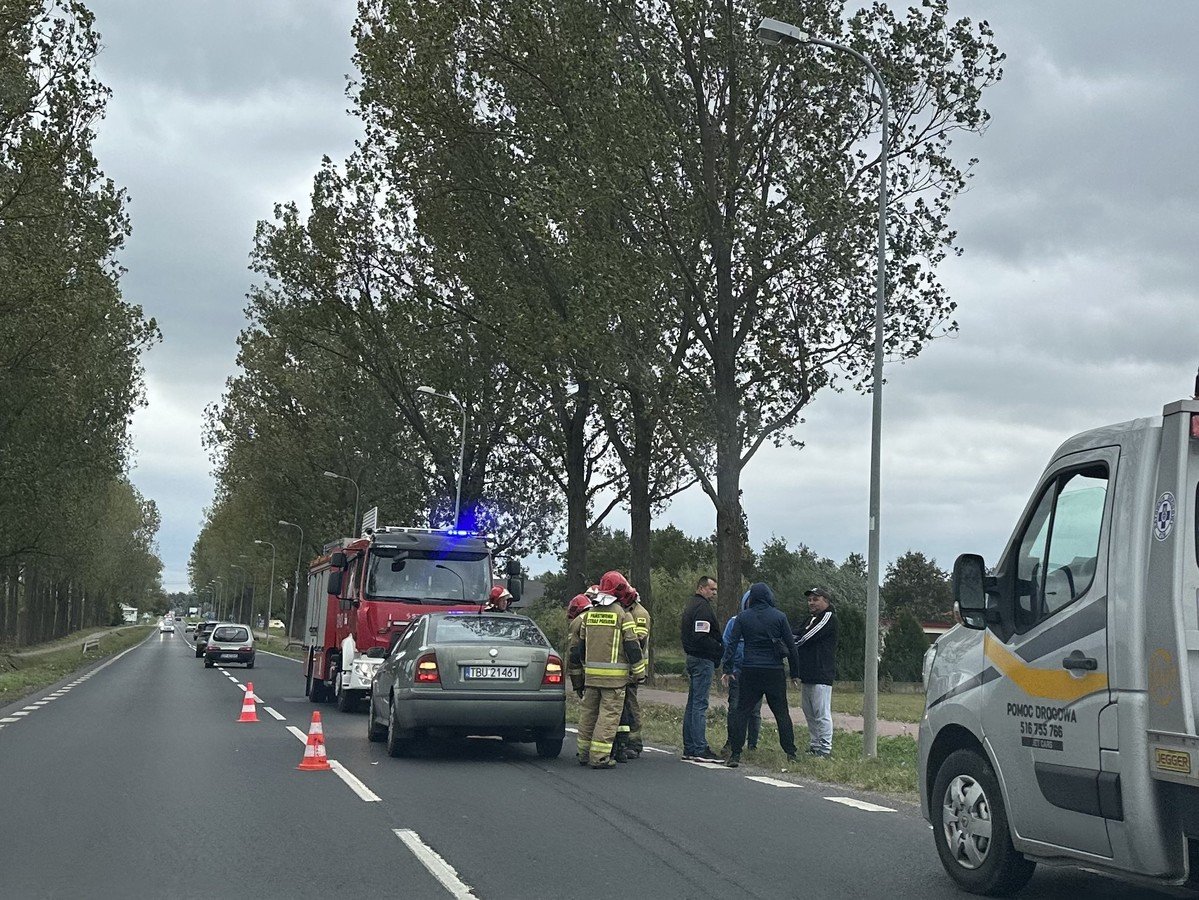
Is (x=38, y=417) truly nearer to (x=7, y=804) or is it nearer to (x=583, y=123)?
(x=583, y=123)

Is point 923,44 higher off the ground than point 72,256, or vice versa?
point 923,44

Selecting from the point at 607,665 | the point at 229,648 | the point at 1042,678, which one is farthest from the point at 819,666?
the point at 229,648

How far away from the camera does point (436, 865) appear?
27.6ft

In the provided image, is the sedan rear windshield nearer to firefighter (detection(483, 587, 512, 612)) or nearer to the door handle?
firefighter (detection(483, 587, 512, 612))

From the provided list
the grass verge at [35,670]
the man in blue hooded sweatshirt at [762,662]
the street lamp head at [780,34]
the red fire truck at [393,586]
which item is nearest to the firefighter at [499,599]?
the red fire truck at [393,586]

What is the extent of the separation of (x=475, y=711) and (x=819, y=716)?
368 cm

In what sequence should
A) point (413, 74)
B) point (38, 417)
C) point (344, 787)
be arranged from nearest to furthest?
1. point (344, 787)
2. point (413, 74)
3. point (38, 417)

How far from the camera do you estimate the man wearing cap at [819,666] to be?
50.4 feet

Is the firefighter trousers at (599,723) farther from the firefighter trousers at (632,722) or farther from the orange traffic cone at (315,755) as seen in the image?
the orange traffic cone at (315,755)

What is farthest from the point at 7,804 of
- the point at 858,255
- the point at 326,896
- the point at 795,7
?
the point at 795,7

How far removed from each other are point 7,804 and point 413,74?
23576mm

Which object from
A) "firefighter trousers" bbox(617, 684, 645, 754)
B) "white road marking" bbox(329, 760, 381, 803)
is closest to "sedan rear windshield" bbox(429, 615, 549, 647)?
"firefighter trousers" bbox(617, 684, 645, 754)

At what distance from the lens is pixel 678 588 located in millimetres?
101250

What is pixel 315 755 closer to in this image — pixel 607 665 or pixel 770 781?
pixel 607 665
